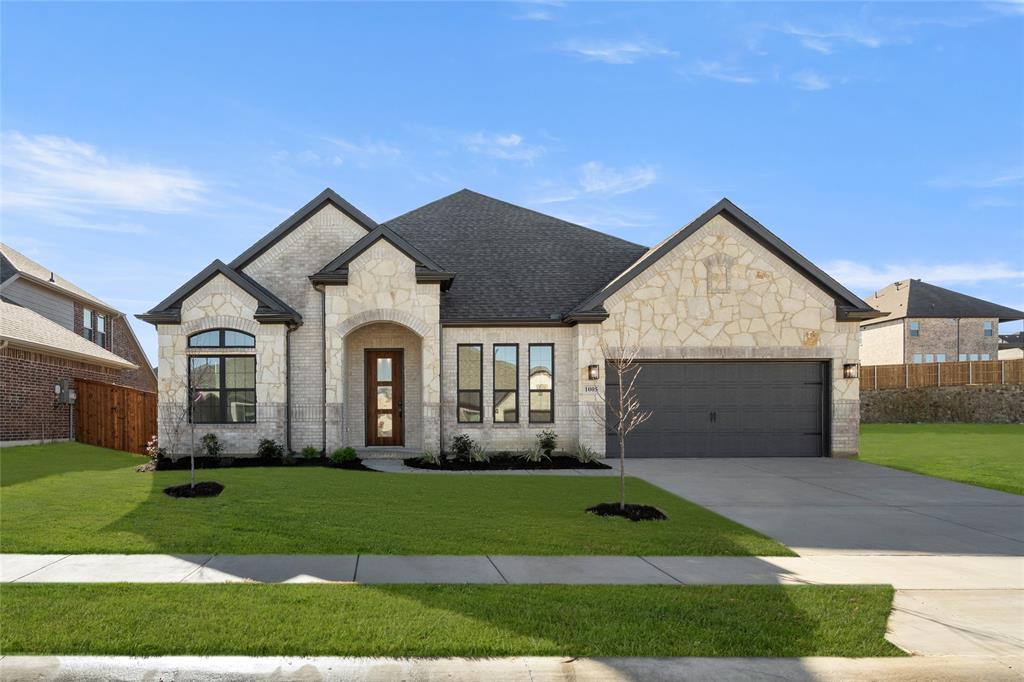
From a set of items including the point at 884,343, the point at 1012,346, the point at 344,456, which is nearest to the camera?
the point at 344,456

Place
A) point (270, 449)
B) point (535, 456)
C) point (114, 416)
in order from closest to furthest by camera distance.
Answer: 1. point (270, 449)
2. point (535, 456)
3. point (114, 416)

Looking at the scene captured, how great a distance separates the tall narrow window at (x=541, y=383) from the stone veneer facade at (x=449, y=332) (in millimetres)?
203

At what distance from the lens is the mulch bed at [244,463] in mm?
14849

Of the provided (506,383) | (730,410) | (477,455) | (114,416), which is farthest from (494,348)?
(114,416)

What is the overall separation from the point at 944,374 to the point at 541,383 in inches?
1068

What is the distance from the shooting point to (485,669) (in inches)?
169

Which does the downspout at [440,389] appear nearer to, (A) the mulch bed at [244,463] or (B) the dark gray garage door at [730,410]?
(A) the mulch bed at [244,463]

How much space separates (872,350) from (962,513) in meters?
48.2

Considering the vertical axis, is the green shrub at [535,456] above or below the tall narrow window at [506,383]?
below

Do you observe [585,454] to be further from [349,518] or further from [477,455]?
[349,518]

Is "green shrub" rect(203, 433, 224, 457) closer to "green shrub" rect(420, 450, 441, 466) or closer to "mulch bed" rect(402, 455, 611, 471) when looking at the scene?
"mulch bed" rect(402, 455, 611, 471)

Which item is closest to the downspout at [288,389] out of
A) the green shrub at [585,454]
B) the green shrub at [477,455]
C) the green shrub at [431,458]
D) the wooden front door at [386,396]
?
the wooden front door at [386,396]

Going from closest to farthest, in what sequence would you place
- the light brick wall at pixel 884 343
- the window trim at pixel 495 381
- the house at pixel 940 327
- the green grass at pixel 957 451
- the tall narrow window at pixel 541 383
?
the green grass at pixel 957 451, the window trim at pixel 495 381, the tall narrow window at pixel 541 383, the house at pixel 940 327, the light brick wall at pixel 884 343

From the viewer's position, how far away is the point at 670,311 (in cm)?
1675
